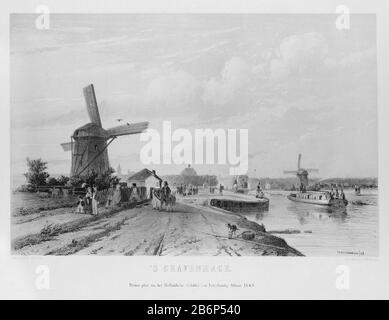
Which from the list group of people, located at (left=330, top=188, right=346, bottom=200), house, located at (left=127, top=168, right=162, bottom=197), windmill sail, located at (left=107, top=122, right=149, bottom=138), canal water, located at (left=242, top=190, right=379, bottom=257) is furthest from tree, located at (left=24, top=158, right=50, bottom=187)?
group of people, located at (left=330, top=188, right=346, bottom=200)

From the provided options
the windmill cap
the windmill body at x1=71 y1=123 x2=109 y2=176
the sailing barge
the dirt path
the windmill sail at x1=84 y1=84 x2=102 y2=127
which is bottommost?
the dirt path

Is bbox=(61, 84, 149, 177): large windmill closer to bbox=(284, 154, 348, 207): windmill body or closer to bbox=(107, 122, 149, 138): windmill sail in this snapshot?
bbox=(107, 122, 149, 138): windmill sail

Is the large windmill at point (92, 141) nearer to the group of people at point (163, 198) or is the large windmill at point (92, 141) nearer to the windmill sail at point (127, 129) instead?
the windmill sail at point (127, 129)

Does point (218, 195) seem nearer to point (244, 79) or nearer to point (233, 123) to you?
point (233, 123)

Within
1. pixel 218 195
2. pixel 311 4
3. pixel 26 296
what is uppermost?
pixel 311 4

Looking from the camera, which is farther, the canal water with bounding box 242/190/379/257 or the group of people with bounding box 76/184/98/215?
the group of people with bounding box 76/184/98/215

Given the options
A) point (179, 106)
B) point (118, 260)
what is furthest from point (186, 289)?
point (179, 106)

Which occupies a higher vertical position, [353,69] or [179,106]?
[353,69]
